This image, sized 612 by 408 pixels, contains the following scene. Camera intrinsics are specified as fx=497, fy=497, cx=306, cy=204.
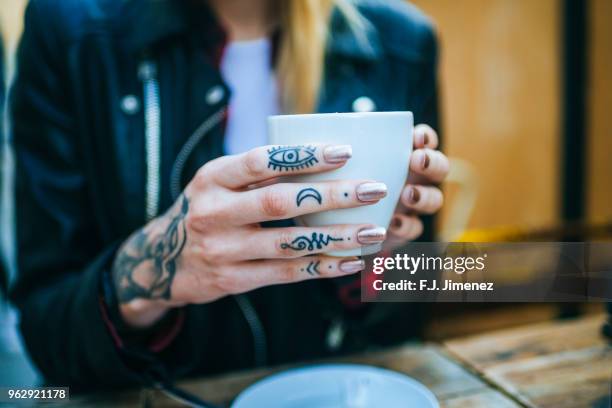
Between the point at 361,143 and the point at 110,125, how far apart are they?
1.19 ft

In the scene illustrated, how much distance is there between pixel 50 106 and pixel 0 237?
0.19 m

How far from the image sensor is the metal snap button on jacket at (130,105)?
53cm

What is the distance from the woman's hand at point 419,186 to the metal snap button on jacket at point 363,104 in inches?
6.1

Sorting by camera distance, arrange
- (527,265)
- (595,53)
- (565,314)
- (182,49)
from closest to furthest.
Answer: (527,265) < (182,49) < (565,314) < (595,53)

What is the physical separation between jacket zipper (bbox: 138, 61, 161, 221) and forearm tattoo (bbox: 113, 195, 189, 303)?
9 centimetres

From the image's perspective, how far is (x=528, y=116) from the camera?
1372 millimetres

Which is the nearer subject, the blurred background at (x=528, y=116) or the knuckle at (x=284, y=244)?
the knuckle at (x=284, y=244)

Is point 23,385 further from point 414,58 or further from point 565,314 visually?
point 565,314

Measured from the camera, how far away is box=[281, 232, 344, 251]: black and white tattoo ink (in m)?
0.30

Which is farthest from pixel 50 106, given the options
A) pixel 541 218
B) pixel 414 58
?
pixel 541 218

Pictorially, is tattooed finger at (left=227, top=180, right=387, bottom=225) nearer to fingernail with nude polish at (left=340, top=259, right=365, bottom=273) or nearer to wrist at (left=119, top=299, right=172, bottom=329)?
fingernail with nude polish at (left=340, top=259, right=365, bottom=273)

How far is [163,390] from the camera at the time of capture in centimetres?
43

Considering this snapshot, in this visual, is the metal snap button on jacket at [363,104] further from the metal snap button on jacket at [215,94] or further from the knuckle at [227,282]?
the knuckle at [227,282]

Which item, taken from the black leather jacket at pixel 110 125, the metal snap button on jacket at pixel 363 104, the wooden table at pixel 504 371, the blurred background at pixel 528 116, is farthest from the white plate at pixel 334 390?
the blurred background at pixel 528 116
